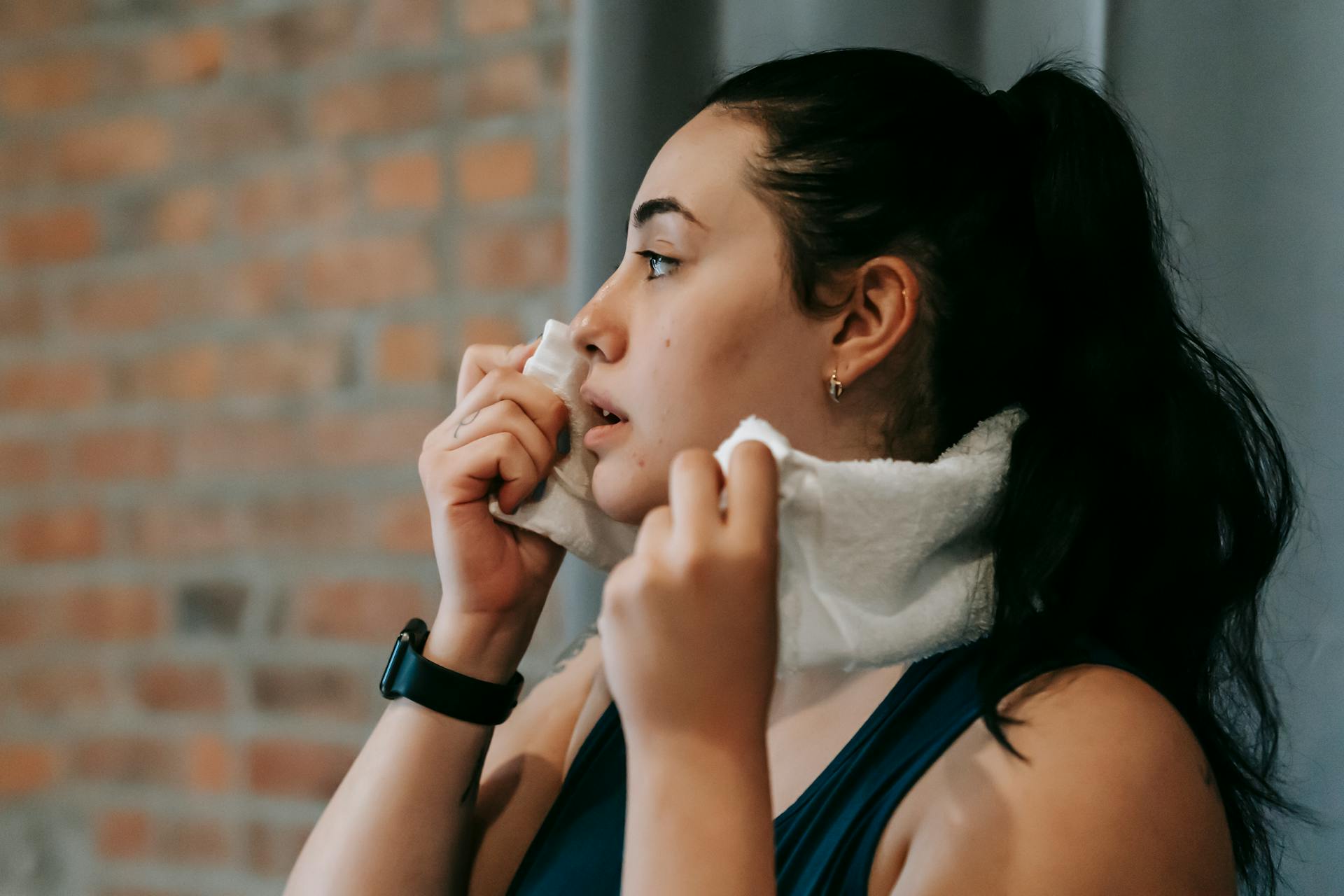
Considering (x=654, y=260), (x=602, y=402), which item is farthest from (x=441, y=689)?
(x=654, y=260)

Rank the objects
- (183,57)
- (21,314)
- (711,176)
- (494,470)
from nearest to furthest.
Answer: (711,176), (494,470), (183,57), (21,314)

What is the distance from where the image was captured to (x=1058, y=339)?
861 mm

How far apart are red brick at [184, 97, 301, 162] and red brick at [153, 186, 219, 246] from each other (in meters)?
0.05

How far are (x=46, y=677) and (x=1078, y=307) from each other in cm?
155

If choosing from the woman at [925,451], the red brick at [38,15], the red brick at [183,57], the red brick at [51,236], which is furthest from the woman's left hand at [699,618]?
the red brick at [38,15]

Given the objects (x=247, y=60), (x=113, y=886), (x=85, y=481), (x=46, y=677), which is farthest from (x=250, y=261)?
(x=113, y=886)

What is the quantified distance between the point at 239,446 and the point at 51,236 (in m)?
0.47

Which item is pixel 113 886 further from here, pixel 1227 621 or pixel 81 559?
pixel 1227 621

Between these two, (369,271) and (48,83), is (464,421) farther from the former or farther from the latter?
(48,83)

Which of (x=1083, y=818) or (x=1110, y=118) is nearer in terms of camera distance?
(x=1083, y=818)

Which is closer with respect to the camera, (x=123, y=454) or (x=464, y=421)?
(x=464, y=421)

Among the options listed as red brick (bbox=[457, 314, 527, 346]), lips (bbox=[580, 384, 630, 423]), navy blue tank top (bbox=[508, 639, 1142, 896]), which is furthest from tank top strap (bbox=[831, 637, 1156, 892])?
red brick (bbox=[457, 314, 527, 346])

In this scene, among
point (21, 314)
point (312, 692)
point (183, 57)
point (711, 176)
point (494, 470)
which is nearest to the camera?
point (711, 176)

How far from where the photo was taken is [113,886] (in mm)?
1625
